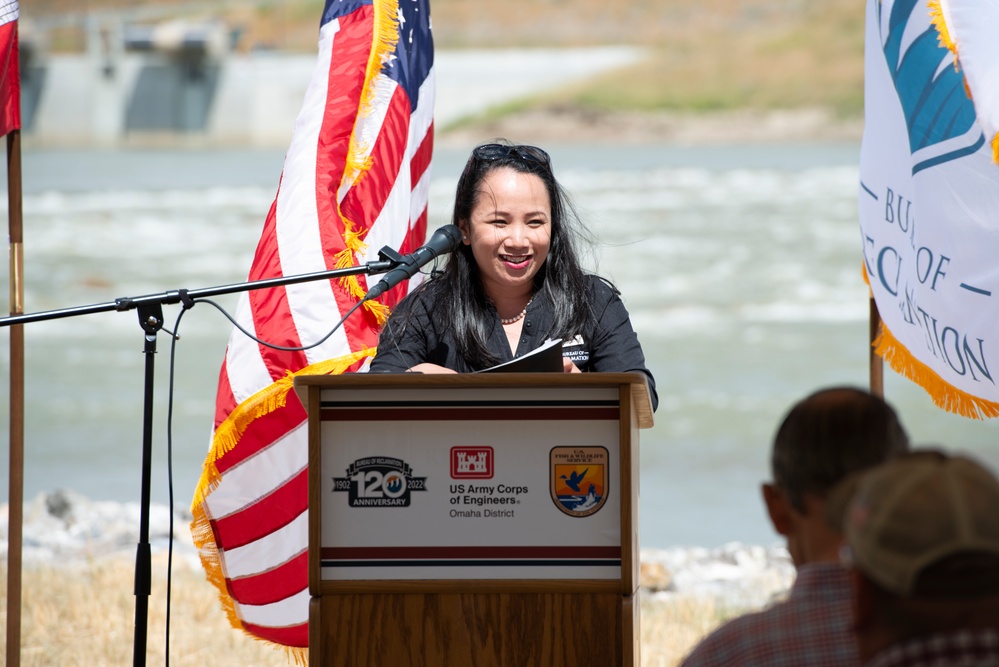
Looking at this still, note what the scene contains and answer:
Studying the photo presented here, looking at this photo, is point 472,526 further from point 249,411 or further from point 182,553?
point 182,553

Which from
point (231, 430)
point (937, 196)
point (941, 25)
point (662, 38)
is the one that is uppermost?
point (662, 38)

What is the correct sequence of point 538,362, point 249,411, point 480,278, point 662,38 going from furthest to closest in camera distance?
1. point 662,38
2. point 249,411
3. point 480,278
4. point 538,362

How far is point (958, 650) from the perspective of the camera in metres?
1.06

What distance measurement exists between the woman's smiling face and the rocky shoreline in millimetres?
2301

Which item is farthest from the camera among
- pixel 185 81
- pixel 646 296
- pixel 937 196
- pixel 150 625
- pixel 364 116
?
pixel 185 81

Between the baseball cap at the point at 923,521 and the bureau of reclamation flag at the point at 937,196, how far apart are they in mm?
1732

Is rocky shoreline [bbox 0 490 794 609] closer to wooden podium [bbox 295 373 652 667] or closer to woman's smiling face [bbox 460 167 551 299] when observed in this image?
woman's smiling face [bbox 460 167 551 299]

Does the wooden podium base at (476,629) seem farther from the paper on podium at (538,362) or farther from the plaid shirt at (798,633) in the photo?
the plaid shirt at (798,633)

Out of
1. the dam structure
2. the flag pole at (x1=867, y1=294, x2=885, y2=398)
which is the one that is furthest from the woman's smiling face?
the dam structure

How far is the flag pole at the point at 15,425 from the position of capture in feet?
10.1

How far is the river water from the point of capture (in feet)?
27.0

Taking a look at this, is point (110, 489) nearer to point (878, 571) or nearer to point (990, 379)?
point (990, 379)

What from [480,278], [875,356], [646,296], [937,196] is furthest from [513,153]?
[646,296]

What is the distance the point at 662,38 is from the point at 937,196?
27.1m
